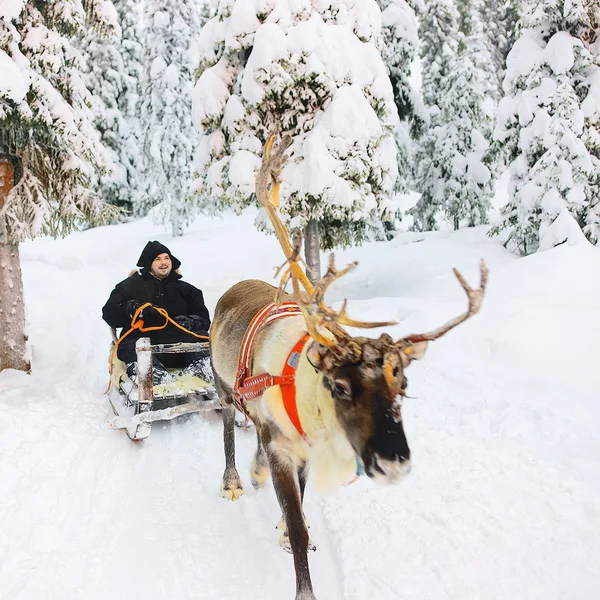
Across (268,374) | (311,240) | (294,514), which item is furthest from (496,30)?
(294,514)

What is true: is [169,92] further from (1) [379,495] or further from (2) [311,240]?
(1) [379,495]

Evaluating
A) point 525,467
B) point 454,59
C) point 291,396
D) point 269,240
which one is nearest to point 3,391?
point 291,396

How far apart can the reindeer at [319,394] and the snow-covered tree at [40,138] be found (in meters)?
4.40

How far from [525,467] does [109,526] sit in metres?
3.38

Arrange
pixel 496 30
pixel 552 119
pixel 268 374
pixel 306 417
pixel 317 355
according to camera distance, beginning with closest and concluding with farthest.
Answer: pixel 317 355 → pixel 306 417 → pixel 268 374 → pixel 552 119 → pixel 496 30

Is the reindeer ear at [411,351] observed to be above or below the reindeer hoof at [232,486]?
above

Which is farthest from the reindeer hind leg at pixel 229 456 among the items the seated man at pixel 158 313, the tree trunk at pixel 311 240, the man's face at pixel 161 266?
the tree trunk at pixel 311 240

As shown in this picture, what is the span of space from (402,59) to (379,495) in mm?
14684

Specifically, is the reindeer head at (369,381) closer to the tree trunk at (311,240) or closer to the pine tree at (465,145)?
the tree trunk at (311,240)

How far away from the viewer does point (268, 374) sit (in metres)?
3.21

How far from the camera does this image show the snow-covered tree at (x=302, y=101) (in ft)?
30.6

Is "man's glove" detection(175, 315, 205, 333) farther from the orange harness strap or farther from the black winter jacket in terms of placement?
the orange harness strap

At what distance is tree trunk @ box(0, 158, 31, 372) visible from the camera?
720 cm

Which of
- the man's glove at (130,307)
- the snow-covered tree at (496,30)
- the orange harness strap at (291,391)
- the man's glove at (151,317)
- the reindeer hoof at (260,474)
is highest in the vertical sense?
the snow-covered tree at (496,30)
